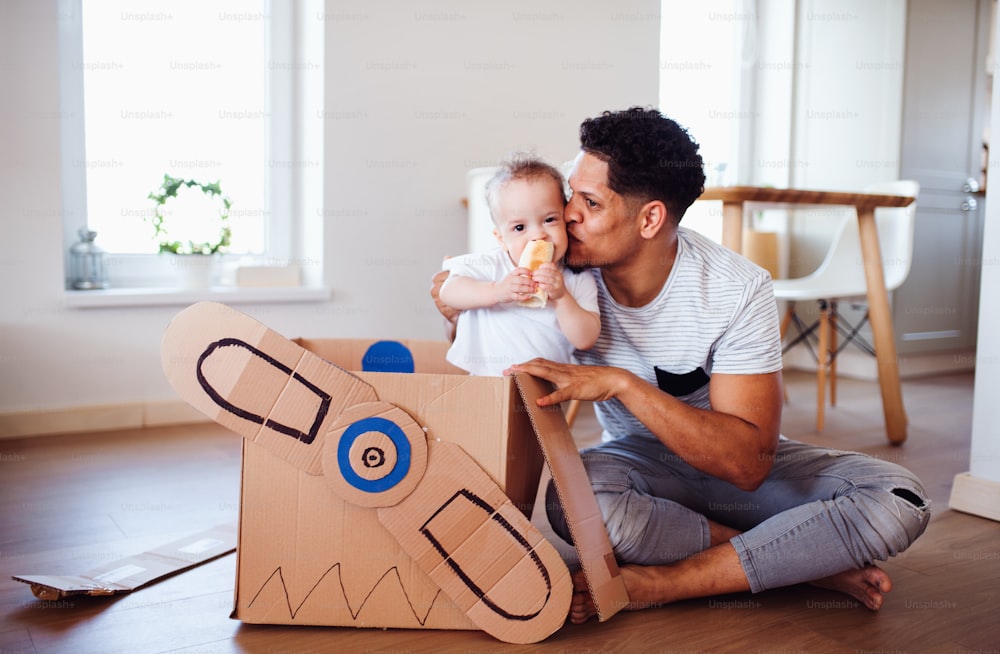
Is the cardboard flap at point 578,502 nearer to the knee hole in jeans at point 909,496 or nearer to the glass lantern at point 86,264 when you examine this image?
the knee hole in jeans at point 909,496

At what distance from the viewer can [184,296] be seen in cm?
280

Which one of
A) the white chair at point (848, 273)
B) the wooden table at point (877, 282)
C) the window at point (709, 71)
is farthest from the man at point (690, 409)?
the window at point (709, 71)

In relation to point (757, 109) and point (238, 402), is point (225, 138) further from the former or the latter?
point (757, 109)

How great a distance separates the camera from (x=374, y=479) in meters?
1.23

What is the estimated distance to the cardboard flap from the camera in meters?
1.26

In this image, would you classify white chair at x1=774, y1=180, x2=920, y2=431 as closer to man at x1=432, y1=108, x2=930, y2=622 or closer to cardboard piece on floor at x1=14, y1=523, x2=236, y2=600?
man at x1=432, y1=108, x2=930, y2=622

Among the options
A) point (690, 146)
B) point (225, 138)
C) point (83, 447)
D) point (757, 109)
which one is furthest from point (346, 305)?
point (757, 109)

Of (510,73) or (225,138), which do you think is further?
(510,73)

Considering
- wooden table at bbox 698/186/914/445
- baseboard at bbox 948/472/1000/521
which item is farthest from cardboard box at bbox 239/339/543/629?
wooden table at bbox 698/186/914/445

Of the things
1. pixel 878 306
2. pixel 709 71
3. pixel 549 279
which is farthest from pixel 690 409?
pixel 709 71

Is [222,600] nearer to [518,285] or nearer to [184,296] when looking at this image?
[518,285]

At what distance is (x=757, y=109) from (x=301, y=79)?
8.39 ft

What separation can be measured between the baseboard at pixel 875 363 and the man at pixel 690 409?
280cm

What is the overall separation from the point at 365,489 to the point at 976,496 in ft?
5.11
